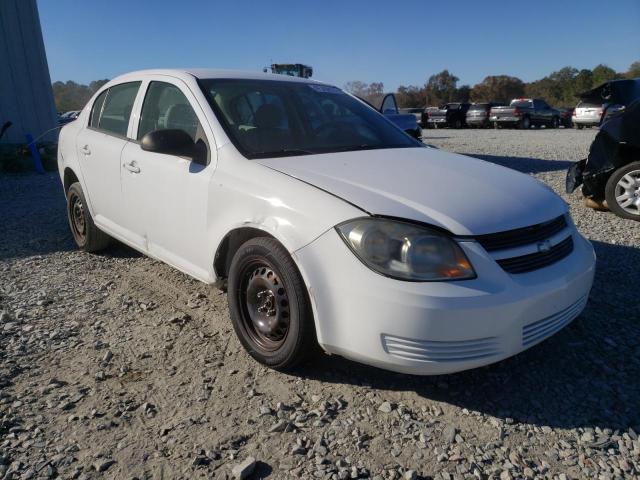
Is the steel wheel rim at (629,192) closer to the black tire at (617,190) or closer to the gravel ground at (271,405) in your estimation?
the black tire at (617,190)

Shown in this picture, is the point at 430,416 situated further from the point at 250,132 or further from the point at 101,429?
the point at 250,132

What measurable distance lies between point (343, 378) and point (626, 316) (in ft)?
6.76

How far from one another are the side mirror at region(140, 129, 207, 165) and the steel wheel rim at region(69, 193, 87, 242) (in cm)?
202

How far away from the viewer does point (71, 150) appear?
180 inches

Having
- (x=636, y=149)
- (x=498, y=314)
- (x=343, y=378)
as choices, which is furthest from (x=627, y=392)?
(x=636, y=149)

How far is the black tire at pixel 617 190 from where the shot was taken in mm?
5770

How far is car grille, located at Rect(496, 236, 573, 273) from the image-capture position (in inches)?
89.0

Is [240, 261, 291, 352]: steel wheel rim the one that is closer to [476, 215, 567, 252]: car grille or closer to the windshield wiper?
the windshield wiper

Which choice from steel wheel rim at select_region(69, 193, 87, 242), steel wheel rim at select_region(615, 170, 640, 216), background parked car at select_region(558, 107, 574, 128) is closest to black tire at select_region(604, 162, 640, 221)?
steel wheel rim at select_region(615, 170, 640, 216)

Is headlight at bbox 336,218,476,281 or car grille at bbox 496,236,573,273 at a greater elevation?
headlight at bbox 336,218,476,281

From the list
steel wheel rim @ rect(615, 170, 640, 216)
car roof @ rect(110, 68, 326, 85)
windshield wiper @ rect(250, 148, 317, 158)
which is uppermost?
car roof @ rect(110, 68, 326, 85)

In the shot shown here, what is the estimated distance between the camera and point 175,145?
2965 mm

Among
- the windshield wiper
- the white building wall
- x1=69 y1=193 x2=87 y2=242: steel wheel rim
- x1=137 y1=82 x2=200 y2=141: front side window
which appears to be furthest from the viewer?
the white building wall

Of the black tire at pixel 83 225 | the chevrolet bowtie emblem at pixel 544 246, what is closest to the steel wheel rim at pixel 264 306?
the chevrolet bowtie emblem at pixel 544 246
